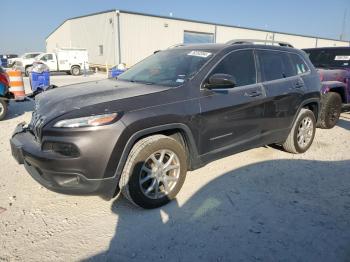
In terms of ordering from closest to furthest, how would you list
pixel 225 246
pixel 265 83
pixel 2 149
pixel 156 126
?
pixel 225 246
pixel 156 126
pixel 265 83
pixel 2 149

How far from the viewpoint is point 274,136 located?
15.4 feet

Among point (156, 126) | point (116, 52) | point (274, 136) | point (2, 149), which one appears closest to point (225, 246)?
point (156, 126)

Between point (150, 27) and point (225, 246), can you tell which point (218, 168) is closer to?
point (225, 246)

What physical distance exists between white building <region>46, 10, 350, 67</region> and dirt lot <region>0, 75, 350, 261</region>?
2575 cm

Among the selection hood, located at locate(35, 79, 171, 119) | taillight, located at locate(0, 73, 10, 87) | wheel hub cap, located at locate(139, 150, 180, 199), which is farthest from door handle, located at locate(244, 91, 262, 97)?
taillight, located at locate(0, 73, 10, 87)

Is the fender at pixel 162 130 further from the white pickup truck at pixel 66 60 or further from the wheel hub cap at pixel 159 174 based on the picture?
the white pickup truck at pixel 66 60

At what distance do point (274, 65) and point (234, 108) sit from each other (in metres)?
1.31

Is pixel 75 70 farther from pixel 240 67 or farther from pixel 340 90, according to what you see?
pixel 240 67

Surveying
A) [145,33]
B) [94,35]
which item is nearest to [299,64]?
[145,33]

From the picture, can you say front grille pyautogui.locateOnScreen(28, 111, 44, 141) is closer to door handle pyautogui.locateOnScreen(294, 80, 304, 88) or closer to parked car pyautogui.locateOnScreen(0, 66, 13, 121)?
door handle pyautogui.locateOnScreen(294, 80, 304, 88)

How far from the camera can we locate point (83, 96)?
3340 millimetres

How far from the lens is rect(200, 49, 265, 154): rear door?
3.65 meters

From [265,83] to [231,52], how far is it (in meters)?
0.73

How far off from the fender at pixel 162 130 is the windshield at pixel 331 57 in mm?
6044
